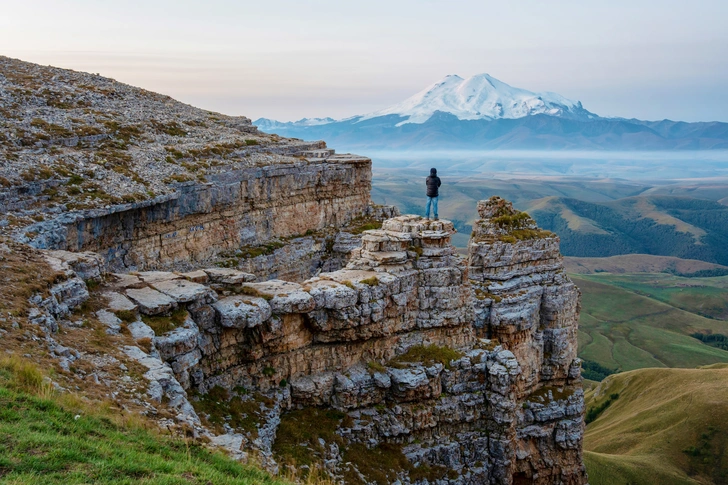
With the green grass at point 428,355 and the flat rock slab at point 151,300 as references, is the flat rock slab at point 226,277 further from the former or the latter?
the green grass at point 428,355

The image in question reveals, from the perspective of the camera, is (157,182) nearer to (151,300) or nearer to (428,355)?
(151,300)

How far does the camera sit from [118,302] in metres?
24.6

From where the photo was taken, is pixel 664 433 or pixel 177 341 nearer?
pixel 177 341

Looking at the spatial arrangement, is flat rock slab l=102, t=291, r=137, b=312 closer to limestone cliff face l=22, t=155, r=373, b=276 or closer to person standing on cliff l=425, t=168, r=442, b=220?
limestone cliff face l=22, t=155, r=373, b=276

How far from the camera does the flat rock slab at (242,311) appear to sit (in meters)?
27.0

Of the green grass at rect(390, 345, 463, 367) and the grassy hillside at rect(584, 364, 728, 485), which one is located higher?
the green grass at rect(390, 345, 463, 367)

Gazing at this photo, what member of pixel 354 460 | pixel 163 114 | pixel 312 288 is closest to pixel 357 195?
pixel 163 114

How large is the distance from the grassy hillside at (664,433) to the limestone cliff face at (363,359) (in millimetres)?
29753

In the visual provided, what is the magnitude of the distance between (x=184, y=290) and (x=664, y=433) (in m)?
66.3

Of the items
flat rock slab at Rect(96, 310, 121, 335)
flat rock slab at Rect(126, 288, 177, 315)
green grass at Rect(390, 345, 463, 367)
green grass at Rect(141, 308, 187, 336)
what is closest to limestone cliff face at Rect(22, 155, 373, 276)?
flat rock slab at Rect(126, 288, 177, 315)

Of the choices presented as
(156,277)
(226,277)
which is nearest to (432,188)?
(226,277)

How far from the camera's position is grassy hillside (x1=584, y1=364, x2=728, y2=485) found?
199 ft

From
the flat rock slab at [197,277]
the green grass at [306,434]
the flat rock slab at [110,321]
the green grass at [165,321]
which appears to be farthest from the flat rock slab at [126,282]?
the green grass at [306,434]

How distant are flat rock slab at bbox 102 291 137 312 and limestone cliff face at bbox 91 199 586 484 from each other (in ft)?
0.37
